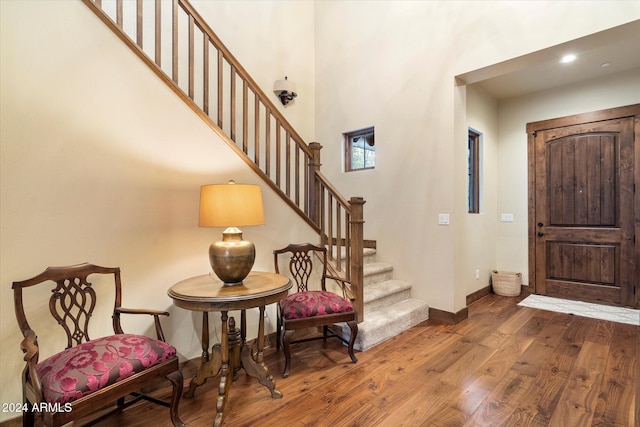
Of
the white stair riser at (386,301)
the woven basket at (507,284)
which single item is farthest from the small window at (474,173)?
the white stair riser at (386,301)

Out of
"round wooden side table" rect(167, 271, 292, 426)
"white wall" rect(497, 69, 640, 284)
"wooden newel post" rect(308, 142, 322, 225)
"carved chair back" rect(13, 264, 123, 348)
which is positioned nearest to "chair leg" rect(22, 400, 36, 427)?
"carved chair back" rect(13, 264, 123, 348)

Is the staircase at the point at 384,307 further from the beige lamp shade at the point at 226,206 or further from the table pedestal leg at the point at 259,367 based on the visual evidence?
the beige lamp shade at the point at 226,206

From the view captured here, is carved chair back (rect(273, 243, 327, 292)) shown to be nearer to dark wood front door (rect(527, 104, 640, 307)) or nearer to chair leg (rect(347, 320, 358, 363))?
chair leg (rect(347, 320, 358, 363))

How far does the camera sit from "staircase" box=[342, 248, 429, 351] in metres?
2.86

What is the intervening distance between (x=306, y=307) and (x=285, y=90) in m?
3.08

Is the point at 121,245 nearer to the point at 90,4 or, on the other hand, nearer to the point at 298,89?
the point at 90,4

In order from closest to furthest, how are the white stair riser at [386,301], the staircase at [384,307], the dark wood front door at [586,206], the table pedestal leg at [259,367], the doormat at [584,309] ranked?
the table pedestal leg at [259,367] < the staircase at [384,307] < the white stair riser at [386,301] < the doormat at [584,309] < the dark wood front door at [586,206]

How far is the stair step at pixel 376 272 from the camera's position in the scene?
354 cm

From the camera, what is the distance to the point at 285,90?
168 inches

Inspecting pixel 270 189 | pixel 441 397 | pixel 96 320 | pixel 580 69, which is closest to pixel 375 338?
pixel 441 397

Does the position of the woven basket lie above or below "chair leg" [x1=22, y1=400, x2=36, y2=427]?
below

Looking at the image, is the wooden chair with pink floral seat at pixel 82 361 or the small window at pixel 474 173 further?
the small window at pixel 474 173

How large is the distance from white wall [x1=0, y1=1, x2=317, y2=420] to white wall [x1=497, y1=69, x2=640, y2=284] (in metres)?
4.37

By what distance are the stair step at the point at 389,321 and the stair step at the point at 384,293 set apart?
0.16 ft
